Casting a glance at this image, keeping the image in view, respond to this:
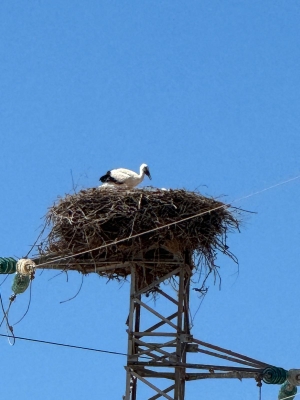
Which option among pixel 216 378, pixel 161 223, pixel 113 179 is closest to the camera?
pixel 216 378

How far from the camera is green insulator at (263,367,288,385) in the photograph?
2098cm

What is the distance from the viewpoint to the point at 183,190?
23.3 meters

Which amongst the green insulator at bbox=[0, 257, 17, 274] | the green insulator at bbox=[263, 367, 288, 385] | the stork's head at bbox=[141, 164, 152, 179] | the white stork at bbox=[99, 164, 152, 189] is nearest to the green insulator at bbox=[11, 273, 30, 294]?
the green insulator at bbox=[0, 257, 17, 274]

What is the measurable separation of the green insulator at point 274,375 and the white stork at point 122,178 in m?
5.42

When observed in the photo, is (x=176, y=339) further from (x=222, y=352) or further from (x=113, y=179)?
(x=113, y=179)

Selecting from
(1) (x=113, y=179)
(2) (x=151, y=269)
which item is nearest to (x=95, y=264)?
(2) (x=151, y=269)

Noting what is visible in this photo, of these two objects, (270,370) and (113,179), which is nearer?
(270,370)

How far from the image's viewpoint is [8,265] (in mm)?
21594

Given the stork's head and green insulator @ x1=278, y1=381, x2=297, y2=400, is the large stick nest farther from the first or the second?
the stork's head

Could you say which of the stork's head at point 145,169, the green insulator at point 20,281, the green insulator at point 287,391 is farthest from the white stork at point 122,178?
the green insulator at point 287,391

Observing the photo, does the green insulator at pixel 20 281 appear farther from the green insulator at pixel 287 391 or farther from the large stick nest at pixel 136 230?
the green insulator at pixel 287 391

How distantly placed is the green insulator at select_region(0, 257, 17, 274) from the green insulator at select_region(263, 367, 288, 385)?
3.29 meters

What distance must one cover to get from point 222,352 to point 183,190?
2.76 m

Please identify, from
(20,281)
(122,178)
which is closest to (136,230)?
(20,281)
